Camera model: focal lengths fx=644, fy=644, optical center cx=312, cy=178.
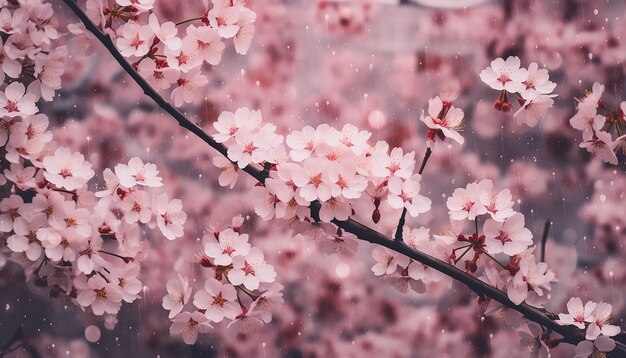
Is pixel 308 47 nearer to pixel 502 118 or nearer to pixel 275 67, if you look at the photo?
pixel 275 67

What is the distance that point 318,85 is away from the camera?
1.47 m

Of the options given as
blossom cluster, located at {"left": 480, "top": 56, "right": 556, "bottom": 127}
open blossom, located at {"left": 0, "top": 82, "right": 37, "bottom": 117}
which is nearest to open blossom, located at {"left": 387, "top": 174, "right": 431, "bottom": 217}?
blossom cluster, located at {"left": 480, "top": 56, "right": 556, "bottom": 127}

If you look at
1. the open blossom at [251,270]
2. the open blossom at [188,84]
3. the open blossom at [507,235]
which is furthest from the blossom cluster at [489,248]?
the open blossom at [188,84]

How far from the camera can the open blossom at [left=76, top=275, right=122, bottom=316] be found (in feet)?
4.08

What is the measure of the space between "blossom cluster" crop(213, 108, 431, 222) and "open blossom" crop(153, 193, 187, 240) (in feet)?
0.58

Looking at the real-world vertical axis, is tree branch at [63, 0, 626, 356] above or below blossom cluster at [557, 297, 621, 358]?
above

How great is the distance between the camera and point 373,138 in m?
1.46

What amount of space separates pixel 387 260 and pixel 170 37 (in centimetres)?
58

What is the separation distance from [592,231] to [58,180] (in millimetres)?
1138

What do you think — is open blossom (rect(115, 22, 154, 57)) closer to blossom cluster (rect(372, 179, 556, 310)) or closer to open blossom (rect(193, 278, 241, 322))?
open blossom (rect(193, 278, 241, 322))

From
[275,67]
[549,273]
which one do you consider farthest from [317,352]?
[275,67]

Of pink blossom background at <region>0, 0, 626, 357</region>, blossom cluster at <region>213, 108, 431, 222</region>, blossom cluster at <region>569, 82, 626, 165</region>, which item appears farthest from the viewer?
pink blossom background at <region>0, 0, 626, 357</region>

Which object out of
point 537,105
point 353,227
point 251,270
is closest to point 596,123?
point 537,105

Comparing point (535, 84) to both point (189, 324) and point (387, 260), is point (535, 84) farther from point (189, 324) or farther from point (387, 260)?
point (189, 324)
